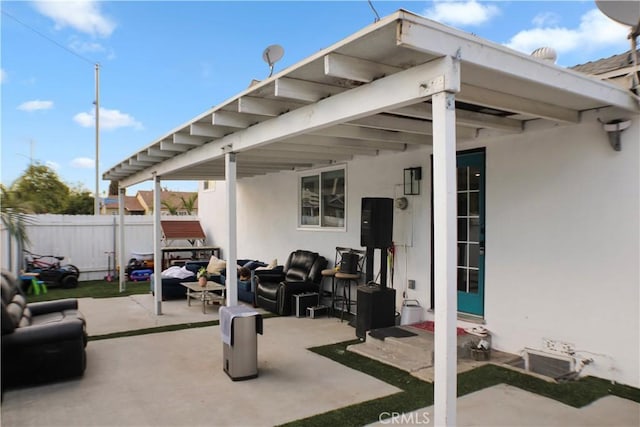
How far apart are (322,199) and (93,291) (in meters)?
5.89

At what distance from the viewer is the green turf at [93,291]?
8748mm

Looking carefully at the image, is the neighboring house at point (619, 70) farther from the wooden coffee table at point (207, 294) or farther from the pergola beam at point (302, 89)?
the wooden coffee table at point (207, 294)

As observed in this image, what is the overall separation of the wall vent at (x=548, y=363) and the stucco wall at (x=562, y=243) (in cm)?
14

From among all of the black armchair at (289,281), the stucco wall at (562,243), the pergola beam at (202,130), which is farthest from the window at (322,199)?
the pergola beam at (202,130)

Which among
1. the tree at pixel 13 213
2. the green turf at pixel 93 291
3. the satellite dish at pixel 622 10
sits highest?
the satellite dish at pixel 622 10

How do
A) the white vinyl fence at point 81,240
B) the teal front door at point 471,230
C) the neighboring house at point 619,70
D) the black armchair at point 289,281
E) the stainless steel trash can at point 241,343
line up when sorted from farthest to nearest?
the white vinyl fence at point 81,240
the black armchair at point 289,281
the teal front door at point 471,230
the stainless steel trash can at point 241,343
the neighboring house at point 619,70

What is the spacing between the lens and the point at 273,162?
24.6 feet

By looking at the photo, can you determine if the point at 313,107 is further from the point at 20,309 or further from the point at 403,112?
the point at 20,309

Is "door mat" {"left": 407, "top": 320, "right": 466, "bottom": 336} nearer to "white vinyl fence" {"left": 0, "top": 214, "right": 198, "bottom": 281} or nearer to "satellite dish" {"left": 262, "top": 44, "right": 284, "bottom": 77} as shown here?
"satellite dish" {"left": 262, "top": 44, "right": 284, "bottom": 77}

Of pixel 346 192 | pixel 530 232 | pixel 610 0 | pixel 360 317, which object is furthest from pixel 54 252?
pixel 610 0

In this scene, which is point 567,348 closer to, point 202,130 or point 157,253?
point 202,130

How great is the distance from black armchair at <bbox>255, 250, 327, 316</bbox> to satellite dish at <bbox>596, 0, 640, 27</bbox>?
205 inches

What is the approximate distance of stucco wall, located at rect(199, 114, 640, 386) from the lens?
12.5 feet

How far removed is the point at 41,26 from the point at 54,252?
9446 millimetres
